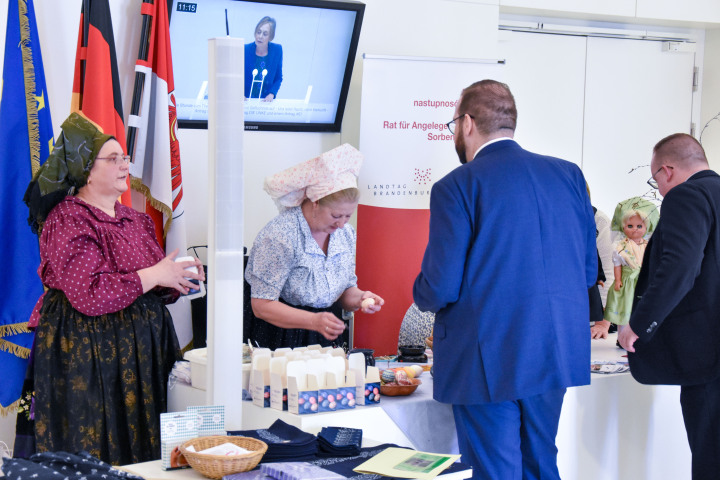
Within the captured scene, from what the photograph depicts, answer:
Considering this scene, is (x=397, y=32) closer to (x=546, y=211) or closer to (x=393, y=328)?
(x=393, y=328)

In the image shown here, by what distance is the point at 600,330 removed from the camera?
3.86 meters

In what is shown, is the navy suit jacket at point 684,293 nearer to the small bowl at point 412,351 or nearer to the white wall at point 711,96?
the small bowl at point 412,351

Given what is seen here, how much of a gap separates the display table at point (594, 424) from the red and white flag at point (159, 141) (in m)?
1.29

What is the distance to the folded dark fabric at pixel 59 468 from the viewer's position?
1.62 metres

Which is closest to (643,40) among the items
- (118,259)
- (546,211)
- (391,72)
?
(391,72)

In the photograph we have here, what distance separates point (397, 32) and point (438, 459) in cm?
343

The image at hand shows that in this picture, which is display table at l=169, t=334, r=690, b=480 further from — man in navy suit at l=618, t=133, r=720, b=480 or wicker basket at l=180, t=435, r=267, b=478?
wicker basket at l=180, t=435, r=267, b=478

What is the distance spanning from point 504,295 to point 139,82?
7.31 feet

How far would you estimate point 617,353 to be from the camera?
3520 mm

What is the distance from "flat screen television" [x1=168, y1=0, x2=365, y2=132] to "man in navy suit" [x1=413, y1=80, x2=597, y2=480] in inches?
83.4

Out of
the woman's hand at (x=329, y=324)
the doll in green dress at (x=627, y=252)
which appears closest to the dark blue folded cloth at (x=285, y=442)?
the woman's hand at (x=329, y=324)

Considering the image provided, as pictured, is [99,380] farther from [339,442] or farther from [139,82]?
[139,82]

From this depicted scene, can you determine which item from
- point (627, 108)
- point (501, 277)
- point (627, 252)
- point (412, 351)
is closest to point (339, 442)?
point (501, 277)

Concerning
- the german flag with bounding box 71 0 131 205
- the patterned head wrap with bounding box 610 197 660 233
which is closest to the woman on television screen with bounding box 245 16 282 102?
the german flag with bounding box 71 0 131 205
